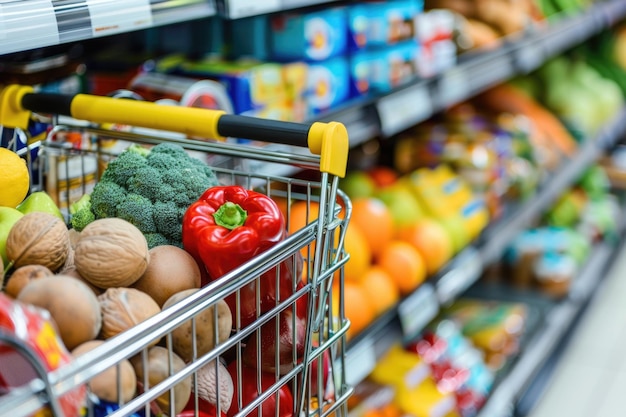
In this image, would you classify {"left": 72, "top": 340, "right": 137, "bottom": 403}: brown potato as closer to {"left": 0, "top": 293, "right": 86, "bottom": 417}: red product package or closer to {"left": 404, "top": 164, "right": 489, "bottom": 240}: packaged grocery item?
{"left": 0, "top": 293, "right": 86, "bottom": 417}: red product package

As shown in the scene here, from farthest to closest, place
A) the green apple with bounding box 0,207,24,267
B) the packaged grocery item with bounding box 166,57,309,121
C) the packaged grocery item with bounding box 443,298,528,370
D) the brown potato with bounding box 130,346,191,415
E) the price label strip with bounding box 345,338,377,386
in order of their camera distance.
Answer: the packaged grocery item with bounding box 443,298,528,370
the price label strip with bounding box 345,338,377,386
the packaged grocery item with bounding box 166,57,309,121
the green apple with bounding box 0,207,24,267
the brown potato with bounding box 130,346,191,415

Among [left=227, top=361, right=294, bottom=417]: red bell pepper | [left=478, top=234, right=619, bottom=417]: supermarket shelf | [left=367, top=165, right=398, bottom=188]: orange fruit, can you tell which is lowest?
[left=478, top=234, right=619, bottom=417]: supermarket shelf

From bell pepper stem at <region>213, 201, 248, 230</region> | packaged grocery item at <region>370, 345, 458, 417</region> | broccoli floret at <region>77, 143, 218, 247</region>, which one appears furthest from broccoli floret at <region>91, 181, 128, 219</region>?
packaged grocery item at <region>370, 345, 458, 417</region>

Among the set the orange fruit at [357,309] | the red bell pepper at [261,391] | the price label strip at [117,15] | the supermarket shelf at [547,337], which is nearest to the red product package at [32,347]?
the red bell pepper at [261,391]

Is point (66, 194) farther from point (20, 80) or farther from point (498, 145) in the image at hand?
point (498, 145)

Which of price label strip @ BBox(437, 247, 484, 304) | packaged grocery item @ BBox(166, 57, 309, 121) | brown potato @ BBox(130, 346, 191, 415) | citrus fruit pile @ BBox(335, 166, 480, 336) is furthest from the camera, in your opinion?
price label strip @ BBox(437, 247, 484, 304)

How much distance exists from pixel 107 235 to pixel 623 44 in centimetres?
423

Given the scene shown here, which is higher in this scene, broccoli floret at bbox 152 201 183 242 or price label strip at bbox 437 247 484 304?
broccoli floret at bbox 152 201 183 242

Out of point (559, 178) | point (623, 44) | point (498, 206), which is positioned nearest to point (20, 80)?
point (498, 206)

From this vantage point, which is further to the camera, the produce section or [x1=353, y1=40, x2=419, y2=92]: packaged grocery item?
[x1=353, y1=40, x2=419, y2=92]: packaged grocery item

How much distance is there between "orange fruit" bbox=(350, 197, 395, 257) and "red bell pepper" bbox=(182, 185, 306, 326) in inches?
41.9

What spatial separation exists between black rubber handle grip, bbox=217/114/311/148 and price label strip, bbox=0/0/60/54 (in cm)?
21

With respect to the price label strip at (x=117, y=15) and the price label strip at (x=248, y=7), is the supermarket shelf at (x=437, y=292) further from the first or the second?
the price label strip at (x=117, y=15)

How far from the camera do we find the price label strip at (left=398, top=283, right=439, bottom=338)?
1.72 m
